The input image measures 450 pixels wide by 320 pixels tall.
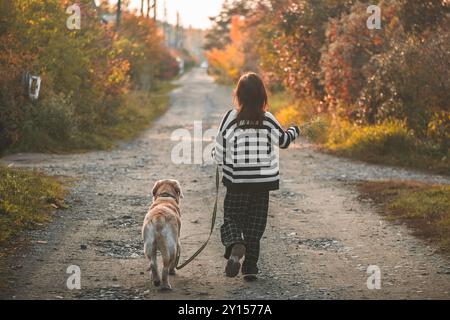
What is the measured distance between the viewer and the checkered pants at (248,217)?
291 inches

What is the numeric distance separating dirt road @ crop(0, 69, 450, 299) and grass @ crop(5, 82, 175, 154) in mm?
2855

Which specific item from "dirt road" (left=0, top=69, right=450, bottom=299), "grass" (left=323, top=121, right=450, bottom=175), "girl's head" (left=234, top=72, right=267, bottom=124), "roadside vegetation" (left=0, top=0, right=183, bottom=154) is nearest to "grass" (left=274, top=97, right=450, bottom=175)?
"grass" (left=323, top=121, right=450, bottom=175)

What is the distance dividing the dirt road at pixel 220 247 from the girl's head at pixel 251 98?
63.1 inches

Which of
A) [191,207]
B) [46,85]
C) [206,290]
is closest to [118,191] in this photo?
[191,207]

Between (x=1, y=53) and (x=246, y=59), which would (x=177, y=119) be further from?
(x=246, y=59)

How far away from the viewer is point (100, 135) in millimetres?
22000

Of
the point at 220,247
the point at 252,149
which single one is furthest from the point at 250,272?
the point at 220,247

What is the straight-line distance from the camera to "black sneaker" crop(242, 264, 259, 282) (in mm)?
7266

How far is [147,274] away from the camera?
7477 millimetres

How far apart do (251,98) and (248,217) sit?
119 centimetres

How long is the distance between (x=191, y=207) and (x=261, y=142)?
4.40 m

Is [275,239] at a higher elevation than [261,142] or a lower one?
lower

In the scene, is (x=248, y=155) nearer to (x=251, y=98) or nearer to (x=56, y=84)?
(x=251, y=98)

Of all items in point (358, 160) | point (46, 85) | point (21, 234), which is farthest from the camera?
point (46, 85)
